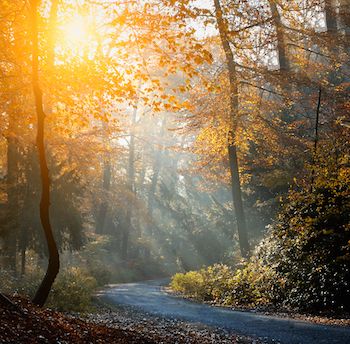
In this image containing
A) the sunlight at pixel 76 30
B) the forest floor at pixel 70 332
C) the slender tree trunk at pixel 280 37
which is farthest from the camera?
the slender tree trunk at pixel 280 37

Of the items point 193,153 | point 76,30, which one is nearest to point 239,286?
point 193,153

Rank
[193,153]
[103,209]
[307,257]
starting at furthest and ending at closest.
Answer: [103,209] < [193,153] < [307,257]

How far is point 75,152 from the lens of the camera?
19.7m

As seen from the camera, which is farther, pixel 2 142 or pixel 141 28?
pixel 2 142

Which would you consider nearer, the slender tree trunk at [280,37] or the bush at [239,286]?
the bush at [239,286]

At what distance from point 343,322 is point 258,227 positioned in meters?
16.3

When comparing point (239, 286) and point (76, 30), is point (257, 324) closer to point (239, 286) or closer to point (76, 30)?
point (239, 286)

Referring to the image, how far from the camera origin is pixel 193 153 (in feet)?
65.8

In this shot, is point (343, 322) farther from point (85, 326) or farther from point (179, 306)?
point (179, 306)

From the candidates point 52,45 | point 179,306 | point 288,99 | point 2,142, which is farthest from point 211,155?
point 52,45

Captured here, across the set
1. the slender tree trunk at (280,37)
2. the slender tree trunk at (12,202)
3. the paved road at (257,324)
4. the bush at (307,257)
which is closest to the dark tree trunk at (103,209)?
the slender tree trunk at (12,202)

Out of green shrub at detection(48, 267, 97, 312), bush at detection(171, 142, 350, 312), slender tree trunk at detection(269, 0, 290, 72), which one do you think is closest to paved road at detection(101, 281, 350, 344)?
bush at detection(171, 142, 350, 312)

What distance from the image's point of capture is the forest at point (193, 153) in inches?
348

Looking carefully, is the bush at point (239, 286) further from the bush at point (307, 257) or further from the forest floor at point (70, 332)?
the forest floor at point (70, 332)
